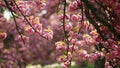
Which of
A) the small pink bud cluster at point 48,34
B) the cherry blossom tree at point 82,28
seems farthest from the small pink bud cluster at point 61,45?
the small pink bud cluster at point 48,34

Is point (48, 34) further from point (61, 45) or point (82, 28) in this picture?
point (82, 28)

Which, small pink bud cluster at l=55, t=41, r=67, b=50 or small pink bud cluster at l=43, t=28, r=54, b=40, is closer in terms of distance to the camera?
small pink bud cluster at l=55, t=41, r=67, b=50

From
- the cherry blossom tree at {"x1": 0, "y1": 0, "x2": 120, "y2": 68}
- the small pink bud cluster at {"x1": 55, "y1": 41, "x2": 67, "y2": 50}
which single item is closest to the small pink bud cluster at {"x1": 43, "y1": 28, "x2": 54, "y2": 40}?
the cherry blossom tree at {"x1": 0, "y1": 0, "x2": 120, "y2": 68}

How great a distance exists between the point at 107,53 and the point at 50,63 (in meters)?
20.2

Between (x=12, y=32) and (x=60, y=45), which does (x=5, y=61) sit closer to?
(x=12, y=32)

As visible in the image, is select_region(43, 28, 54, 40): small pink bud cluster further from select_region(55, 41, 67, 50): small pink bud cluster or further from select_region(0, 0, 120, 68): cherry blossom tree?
select_region(55, 41, 67, 50): small pink bud cluster

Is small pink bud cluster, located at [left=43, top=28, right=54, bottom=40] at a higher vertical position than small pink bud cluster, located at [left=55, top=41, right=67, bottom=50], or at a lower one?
higher

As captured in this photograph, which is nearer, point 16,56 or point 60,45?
point 60,45

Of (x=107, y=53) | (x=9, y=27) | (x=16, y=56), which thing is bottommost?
(x=16, y=56)

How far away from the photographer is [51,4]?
2394 cm

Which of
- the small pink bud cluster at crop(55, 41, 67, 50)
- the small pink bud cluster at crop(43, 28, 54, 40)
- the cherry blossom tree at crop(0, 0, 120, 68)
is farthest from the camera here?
the small pink bud cluster at crop(43, 28, 54, 40)

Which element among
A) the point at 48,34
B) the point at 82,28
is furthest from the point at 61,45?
the point at 82,28

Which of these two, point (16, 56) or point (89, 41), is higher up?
point (89, 41)

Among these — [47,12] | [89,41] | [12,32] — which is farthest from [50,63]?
[89,41]
